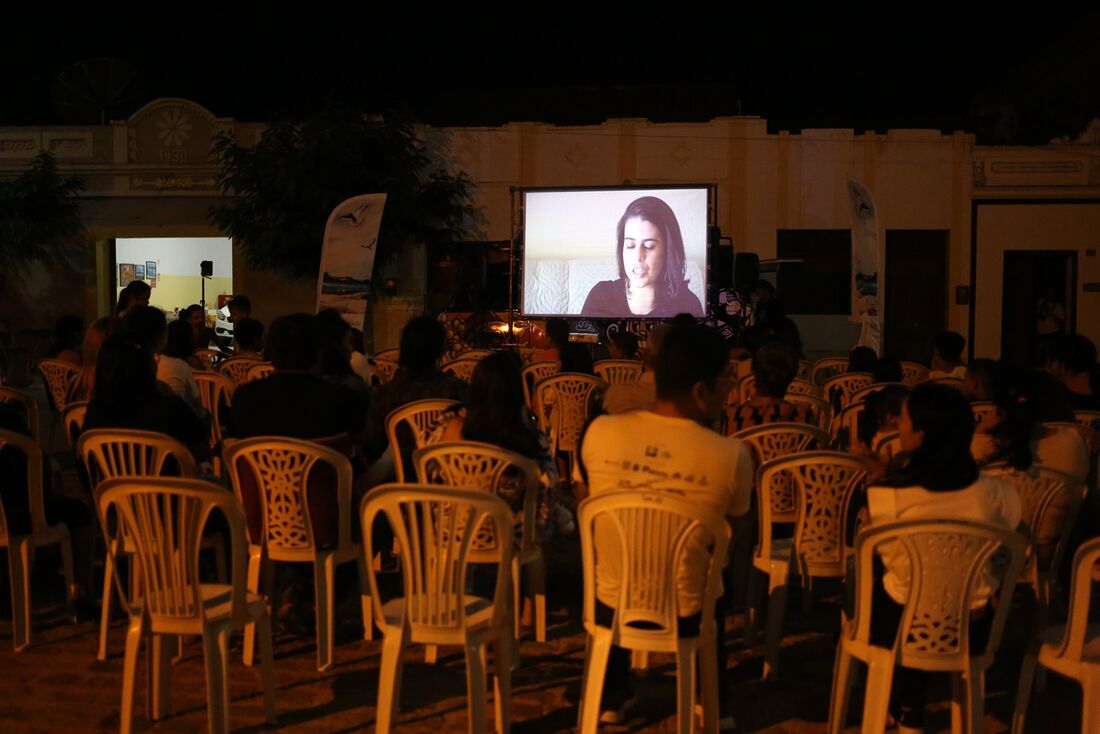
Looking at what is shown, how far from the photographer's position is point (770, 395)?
5.07 metres

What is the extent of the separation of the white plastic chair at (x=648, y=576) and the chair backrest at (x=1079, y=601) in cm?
94

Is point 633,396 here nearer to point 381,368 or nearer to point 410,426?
point 410,426

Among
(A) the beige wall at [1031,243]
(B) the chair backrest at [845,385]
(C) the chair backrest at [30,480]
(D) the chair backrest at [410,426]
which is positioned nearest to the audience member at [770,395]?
(D) the chair backrest at [410,426]

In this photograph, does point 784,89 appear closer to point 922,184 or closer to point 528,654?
point 922,184

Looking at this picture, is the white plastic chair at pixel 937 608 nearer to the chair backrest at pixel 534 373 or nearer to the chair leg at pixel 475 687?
the chair leg at pixel 475 687

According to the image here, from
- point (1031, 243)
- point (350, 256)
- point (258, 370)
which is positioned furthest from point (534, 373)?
point (1031, 243)

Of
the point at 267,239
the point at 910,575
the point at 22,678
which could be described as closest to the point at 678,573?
the point at 910,575

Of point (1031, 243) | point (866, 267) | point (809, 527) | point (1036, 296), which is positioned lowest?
point (809, 527)

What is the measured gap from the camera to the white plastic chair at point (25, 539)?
13.7 feet

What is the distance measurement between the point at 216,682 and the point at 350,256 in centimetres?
762

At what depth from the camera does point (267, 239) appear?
52.5ft

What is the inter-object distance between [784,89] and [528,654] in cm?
2660

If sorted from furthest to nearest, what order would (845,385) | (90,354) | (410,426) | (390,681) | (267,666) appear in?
(845,385), (90,354), (410,426), (267,666), (390,681)

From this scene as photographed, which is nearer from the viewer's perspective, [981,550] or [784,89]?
[981,550]
